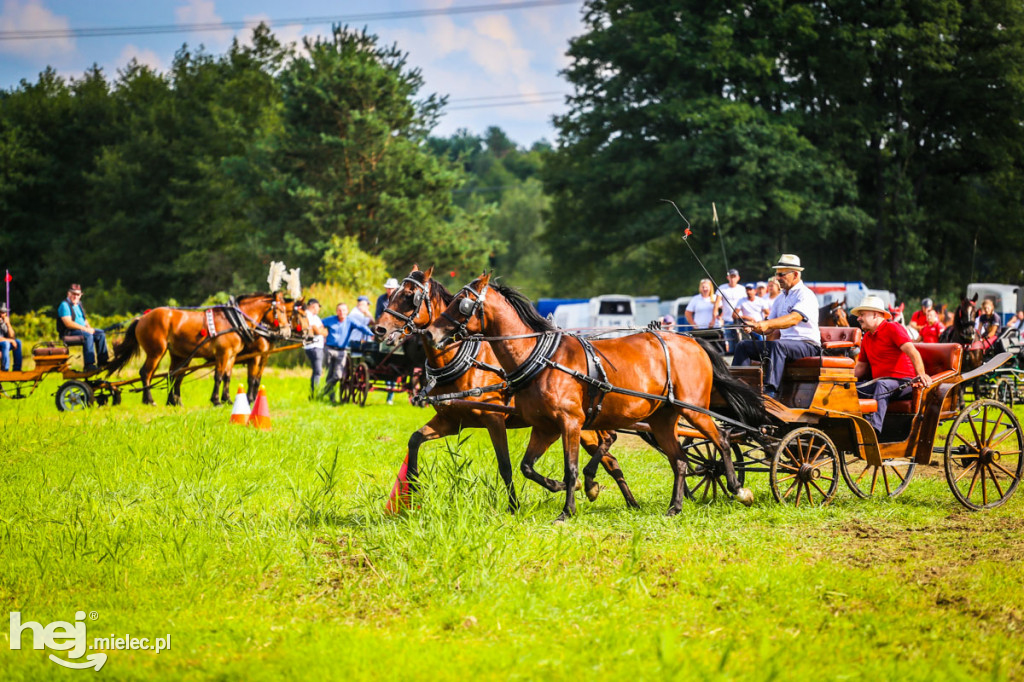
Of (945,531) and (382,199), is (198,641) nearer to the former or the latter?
(945,531)

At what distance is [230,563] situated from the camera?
579cm

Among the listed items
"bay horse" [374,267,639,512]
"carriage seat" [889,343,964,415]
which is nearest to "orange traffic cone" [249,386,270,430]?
"bay horse" [374,267,639,512]

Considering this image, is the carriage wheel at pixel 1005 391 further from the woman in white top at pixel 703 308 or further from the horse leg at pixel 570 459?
the horse leg at pixel 570 459

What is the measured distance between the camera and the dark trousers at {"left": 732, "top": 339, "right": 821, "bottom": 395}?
8398mm

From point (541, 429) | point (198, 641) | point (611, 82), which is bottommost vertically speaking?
point (198, 641)

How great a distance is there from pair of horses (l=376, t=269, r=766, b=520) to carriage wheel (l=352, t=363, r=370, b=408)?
8.92m

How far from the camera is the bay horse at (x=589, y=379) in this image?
722 cm

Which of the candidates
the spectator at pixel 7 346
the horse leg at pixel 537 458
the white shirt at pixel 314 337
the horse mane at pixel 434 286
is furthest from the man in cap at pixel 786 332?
the spectator at pixel 7 346

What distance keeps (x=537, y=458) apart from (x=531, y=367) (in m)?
0.72

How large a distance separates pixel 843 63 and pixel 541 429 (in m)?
31.9

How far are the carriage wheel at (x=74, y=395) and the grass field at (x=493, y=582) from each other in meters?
6.23

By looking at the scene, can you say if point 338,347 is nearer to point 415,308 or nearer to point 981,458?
point 415,308

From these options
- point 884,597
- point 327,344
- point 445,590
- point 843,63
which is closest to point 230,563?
point 445,590

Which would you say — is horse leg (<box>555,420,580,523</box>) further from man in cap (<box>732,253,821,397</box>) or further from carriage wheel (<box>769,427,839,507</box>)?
man in cap (<box>732,253,821,397</box>)
